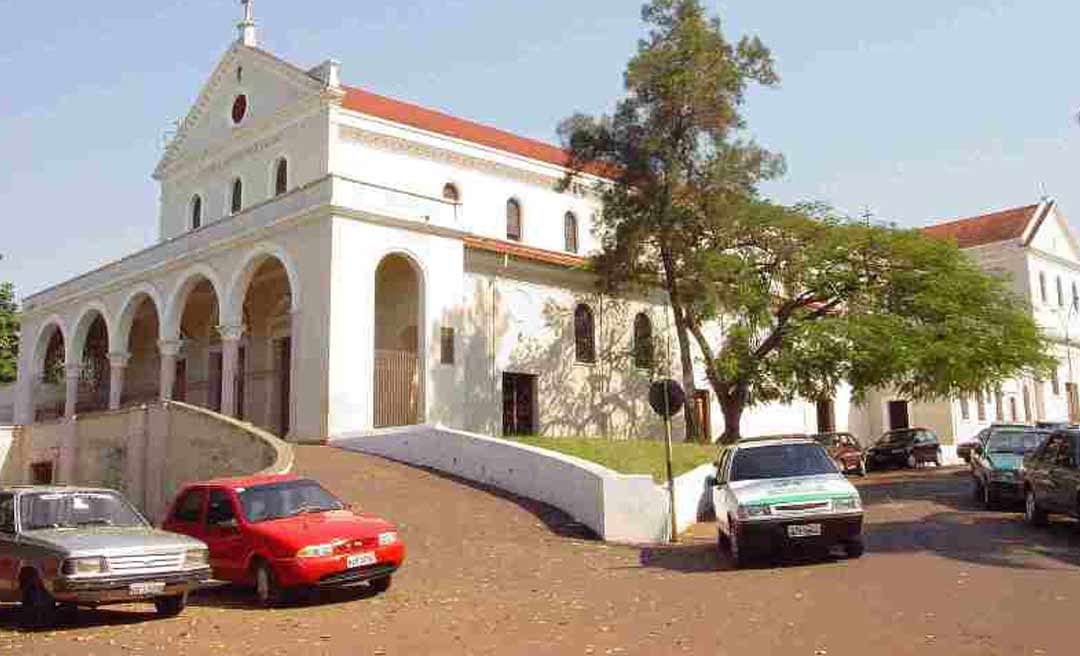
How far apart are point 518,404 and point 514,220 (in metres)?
7.70

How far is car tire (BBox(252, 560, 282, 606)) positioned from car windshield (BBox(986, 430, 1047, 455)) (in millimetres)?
14095

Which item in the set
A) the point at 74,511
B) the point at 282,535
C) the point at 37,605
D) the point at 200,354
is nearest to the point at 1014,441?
the point at 282,535

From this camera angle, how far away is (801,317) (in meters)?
29.5

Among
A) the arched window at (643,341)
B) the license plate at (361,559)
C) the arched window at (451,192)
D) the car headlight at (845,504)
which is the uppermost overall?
the arched window at (451,192)

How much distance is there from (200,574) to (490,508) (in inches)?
299

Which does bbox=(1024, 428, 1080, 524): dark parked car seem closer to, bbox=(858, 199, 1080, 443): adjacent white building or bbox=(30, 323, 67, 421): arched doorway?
bbox=(858, 199, 1080, 443): adjacent white building

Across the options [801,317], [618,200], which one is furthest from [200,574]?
[801,317]

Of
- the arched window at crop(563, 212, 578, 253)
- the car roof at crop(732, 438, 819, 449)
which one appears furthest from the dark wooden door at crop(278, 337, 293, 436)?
the car roof at crop(732, 438, 819, 449)

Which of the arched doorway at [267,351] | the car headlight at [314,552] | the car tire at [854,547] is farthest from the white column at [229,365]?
the car tire at [854,547]

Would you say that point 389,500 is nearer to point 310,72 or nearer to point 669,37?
point 669,37

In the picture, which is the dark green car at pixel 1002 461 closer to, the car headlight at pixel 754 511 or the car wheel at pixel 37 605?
the car headlight at pixel 754 511

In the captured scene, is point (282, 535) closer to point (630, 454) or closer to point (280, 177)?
point (630, 454)

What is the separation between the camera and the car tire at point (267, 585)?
36.4ft

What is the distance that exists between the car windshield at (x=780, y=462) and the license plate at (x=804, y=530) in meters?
1.09
